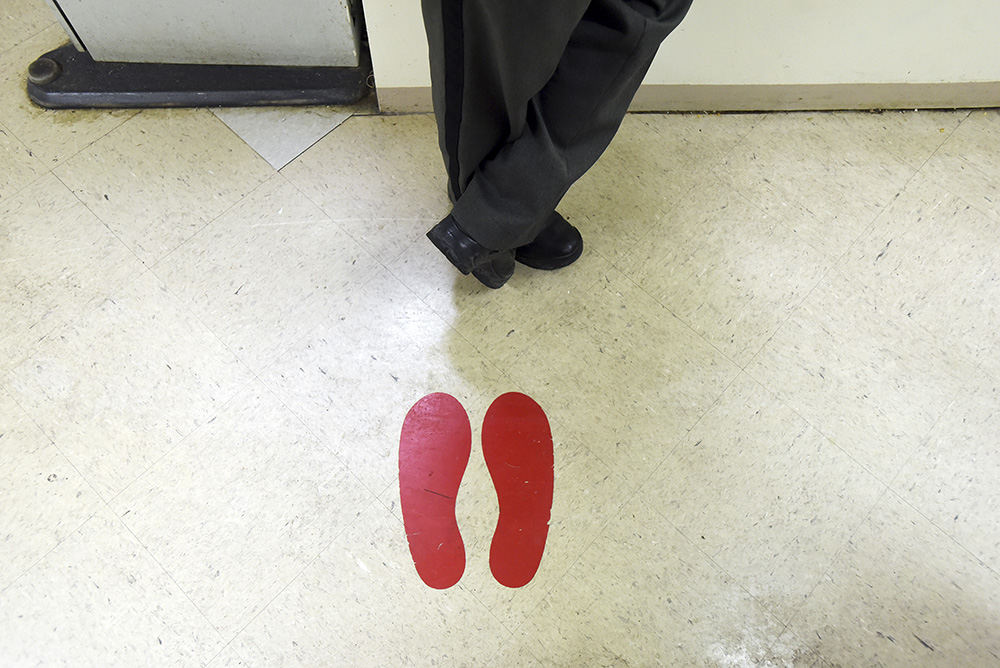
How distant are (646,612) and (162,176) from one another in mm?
1153

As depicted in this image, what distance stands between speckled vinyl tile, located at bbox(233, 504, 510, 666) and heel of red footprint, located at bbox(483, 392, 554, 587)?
9 centimetres

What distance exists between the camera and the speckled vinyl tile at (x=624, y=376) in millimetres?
1112

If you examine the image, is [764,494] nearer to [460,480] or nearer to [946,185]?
[460,480]

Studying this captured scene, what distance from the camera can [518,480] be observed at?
1.08 m

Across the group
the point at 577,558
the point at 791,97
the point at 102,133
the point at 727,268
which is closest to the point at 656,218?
→ the point at 727,268

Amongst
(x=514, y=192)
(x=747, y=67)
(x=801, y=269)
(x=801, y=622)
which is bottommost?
(x=801, y=622)

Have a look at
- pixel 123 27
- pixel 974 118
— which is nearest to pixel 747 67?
pixel 974 118

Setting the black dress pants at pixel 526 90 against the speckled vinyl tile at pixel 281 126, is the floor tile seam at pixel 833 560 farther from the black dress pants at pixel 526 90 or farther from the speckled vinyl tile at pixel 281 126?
the speckled vinyl tile at pixel 281 126

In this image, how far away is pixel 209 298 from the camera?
1.19 m

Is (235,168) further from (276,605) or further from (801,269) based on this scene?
(801,269)

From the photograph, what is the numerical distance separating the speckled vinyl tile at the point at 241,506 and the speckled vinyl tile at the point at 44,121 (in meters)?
0.65

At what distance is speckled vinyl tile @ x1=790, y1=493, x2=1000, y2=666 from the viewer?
1001 millimetres

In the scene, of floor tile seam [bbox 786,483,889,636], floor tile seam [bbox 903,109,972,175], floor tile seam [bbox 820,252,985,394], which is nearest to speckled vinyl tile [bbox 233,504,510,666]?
floor tile seam [bbox 786,483,889,636]

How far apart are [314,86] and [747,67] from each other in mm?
848
